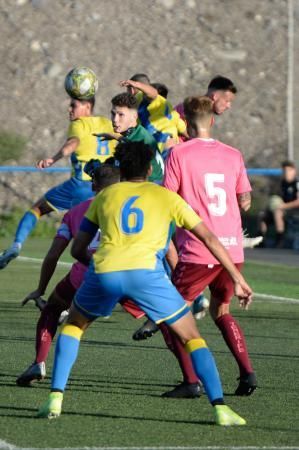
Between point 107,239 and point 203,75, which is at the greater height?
point 107,239

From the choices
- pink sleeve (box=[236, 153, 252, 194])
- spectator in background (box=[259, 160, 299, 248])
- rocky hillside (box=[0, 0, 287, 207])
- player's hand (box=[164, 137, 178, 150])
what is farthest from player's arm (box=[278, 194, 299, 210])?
pink sleeve (box=[236, 153, 252, 194])

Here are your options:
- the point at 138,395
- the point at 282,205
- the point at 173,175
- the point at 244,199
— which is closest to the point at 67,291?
the point at 138,395

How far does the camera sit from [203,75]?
38938 millimetres

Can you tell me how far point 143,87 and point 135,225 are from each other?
12.3 feet

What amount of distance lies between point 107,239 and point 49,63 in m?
30.2

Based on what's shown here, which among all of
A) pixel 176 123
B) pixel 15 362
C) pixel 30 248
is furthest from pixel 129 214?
pixel 30 248

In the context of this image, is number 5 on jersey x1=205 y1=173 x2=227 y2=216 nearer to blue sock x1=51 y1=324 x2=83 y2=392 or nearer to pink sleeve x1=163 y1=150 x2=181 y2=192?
pink sleeve x1=163 y1=150 x2=181 y2=192

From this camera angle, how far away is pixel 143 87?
11.6 meters

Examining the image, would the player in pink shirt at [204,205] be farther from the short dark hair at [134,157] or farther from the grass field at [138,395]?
the short dark hair at [134,157]

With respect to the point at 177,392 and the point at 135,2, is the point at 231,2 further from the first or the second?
the point at 177,392

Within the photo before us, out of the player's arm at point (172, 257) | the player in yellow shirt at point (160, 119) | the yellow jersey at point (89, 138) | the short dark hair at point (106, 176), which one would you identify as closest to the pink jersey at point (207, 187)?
the short dark hair at point (106, 176)

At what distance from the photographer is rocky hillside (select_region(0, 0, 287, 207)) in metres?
37.2

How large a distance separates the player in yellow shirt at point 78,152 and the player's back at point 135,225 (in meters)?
5.47

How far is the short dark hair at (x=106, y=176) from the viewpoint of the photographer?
9.48 m
